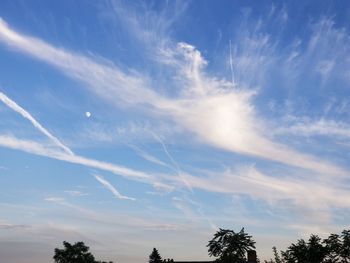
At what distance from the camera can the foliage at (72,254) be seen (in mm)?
121625

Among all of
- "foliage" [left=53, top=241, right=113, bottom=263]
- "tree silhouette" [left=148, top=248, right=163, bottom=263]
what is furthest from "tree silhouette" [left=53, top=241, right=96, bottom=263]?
"tree silhouette" [left=148, top=248, right=163, bottom=263]

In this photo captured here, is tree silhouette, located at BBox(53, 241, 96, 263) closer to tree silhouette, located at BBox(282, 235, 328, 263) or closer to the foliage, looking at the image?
the foliage

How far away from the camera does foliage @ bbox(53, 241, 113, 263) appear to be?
399 ft

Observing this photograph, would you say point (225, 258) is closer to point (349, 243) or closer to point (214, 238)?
point (214, 238)

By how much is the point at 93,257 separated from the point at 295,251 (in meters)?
67.5

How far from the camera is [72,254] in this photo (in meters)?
122

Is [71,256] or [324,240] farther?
[71,256]

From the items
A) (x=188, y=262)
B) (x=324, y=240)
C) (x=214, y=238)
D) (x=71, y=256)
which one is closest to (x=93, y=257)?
(x=71, y=256)

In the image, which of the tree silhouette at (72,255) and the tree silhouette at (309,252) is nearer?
the tree silhouette at (309,252)

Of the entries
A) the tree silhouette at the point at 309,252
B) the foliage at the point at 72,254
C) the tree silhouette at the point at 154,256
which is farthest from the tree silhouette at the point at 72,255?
the tree silhouette at the point at 309,252

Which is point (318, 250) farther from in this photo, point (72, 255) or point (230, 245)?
point (72, 255)

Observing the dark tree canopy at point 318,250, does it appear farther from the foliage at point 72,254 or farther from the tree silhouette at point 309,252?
the foliage at point 72,254

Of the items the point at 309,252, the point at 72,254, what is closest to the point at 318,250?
the point at 309,252

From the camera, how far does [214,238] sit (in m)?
74.6
